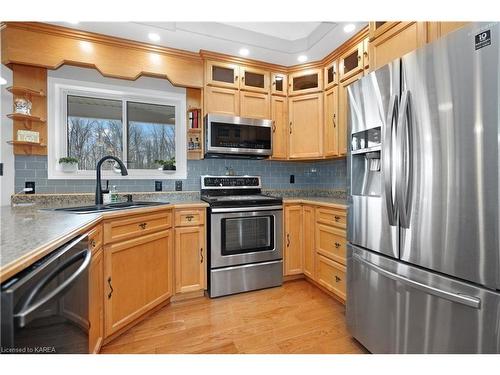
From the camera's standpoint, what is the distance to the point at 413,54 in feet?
4.01

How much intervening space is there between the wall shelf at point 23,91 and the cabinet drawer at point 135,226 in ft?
5.13

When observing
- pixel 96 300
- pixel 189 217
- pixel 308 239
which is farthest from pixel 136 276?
pixel 308 239

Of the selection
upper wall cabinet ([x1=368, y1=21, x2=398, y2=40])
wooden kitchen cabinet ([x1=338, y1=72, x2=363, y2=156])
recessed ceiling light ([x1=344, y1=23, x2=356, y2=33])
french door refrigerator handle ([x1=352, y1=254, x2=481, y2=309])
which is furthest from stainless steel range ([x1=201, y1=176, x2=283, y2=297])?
recessed ceiling light ([x1=344, y1=23, x2=356, y2=33])

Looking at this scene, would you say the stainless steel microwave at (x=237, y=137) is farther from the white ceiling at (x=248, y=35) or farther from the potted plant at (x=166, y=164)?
the white ceiling at (x=248, y=35)

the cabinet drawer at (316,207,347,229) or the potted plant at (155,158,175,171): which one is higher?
the potted plant at (155,158,175,171)

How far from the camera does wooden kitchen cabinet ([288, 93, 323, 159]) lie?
2855 mm

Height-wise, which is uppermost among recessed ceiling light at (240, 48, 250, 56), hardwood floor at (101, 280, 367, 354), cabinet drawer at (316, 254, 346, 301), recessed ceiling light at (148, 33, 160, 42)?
recessed ceiling light at (240, 48, 250, 56)

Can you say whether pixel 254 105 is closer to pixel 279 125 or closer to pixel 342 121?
pixel 279 125

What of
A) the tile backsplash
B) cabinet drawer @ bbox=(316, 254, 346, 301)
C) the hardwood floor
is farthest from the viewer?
the tile backsplash

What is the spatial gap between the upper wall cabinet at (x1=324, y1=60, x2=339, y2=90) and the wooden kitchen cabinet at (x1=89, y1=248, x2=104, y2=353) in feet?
9.06

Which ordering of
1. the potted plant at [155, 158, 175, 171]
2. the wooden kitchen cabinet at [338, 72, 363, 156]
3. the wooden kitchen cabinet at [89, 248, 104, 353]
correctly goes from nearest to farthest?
the wooden kitchen cabinet at [89, 248, 104, 353], the wooden kitchen cabinet at [338, 72, 363, 156], the potted plant at [155, 158, 175, 171]

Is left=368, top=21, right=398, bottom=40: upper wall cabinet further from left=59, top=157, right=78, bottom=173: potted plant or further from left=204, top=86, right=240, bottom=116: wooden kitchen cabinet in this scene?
left=59, top=157, right=78, bottom=173: potted plant

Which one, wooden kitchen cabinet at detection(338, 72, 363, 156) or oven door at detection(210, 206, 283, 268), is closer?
oven door at detection(210, 206, 283, 268)
